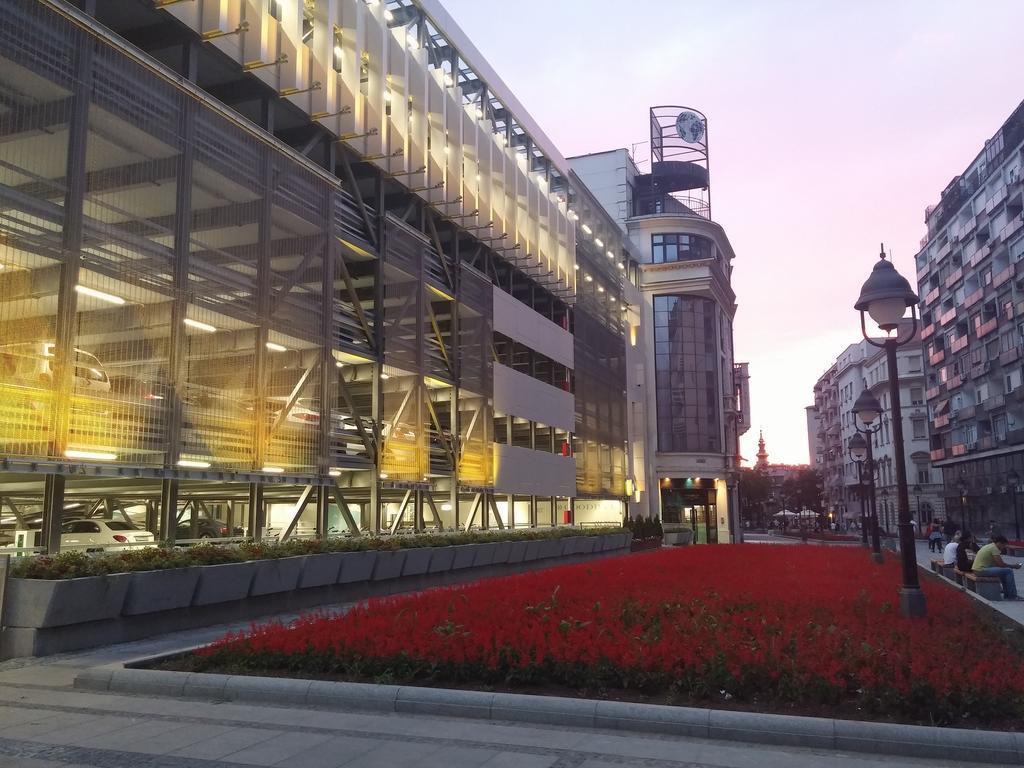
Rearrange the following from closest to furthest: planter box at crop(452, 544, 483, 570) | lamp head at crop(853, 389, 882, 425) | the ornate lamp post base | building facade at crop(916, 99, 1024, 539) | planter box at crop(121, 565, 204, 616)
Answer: planter box at crop(121, 565, 204, 616)
the ornate lamp post base
lamp head at crop(853, 389, 882, 425)
planter box at crop(452, 544, 483, 570)
building facade at crop(916, 99, 1024, 539)

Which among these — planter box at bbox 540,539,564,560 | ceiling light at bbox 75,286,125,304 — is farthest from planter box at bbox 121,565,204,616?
planter box at bbox 540,539,564,560

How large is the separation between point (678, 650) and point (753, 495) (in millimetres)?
136041

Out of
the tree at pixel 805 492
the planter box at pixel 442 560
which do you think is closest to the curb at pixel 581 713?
the planter box at pixel 442 560

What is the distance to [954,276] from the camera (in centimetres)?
8225

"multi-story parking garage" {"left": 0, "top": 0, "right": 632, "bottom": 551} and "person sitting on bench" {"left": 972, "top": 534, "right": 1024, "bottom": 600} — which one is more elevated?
"multi-story parking garage" {"left": 0, "top": 0, "right": 632, "bottom": 551}

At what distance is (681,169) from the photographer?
84188mm

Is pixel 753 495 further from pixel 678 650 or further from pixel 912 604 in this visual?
pixel 678 650

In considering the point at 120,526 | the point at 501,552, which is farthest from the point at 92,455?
the point at 501,552

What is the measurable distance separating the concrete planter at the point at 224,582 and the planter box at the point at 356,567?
3355 mm

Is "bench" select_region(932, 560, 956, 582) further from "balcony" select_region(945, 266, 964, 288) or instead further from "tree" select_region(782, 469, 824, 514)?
"tree" select_region(782, 469, 824, 514)

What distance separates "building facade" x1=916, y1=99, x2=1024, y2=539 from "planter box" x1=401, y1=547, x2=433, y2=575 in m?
49.8

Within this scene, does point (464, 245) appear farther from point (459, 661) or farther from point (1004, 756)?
point (1004, 756)

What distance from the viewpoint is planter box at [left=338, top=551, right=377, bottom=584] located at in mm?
19812

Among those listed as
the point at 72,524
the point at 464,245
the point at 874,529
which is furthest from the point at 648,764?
the point at 464,245
